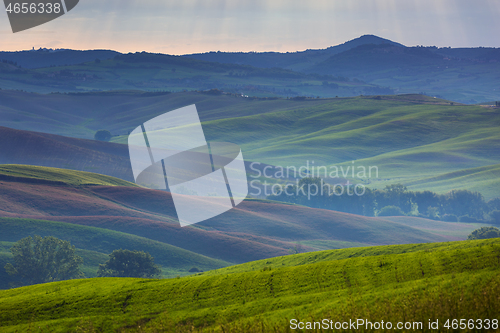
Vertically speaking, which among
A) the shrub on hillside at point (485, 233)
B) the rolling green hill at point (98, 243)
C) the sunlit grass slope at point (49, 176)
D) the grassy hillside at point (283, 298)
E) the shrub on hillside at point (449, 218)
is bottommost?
the shrub on hillside at point (449, 218)

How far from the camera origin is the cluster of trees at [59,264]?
84.1m

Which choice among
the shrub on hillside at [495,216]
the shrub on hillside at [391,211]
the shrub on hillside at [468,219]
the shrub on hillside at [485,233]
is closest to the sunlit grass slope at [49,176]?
the shrub on hillside at [391,211]

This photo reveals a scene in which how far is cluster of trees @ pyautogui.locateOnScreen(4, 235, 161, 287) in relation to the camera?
8412 cm

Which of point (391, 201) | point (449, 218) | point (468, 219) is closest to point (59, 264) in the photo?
point (391, 201)

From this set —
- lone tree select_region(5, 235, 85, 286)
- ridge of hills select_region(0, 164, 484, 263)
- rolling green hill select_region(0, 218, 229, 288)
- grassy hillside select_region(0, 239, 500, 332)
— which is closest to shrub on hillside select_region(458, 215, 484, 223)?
ridge of hills select_region(0, 164, 484, 263)

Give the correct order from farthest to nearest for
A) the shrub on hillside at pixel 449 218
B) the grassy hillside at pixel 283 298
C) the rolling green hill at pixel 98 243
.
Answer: the shrub on hillside at pixel 449 218, the rolling green hill at pixel 98 243, the grassy hillside at pixel 283 298

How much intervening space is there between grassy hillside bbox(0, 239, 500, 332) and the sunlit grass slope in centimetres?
12121

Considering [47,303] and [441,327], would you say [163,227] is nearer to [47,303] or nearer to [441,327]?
[47,303]

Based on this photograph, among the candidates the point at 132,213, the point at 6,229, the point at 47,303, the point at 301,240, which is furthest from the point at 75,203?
the point at 47,303

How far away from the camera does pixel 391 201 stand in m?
176

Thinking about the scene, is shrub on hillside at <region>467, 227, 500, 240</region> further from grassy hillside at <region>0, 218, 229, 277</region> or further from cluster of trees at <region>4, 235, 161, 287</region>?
cluster of trees at <region>4, 235, 161, 287</region>

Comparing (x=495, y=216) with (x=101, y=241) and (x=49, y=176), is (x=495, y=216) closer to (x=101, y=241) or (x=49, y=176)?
(x=101, y=241)

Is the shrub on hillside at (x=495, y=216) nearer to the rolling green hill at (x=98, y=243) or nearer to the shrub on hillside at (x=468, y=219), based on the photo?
the shrub on hillside at (x=468, y=219)

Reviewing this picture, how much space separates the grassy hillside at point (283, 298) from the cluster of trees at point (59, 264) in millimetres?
60447
